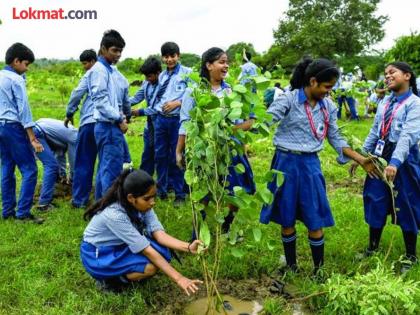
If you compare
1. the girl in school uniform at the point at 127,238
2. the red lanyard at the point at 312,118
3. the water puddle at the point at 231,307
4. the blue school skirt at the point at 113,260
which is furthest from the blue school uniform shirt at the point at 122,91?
the water puddle at the point at 231,307

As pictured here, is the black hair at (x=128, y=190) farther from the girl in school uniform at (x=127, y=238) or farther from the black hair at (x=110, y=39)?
the black hair at (x=110, y=39)

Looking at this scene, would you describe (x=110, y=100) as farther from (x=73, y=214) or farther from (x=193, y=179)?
(x=193, y=179)

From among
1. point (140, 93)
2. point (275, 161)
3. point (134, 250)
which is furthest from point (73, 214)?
point (275, 161)

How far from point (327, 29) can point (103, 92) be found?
127 ft

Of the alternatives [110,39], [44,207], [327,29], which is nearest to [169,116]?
[110,39]

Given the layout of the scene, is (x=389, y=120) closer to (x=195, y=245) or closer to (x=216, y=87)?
(x=216, y=87)

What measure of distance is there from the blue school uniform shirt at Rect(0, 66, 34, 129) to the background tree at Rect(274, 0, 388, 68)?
3650 cm

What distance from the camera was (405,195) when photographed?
3.82 metres

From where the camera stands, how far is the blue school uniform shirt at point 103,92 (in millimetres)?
4570

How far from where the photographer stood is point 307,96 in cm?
348

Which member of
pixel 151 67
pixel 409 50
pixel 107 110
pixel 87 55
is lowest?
pixel 107 110

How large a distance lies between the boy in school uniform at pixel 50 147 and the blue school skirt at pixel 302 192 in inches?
115

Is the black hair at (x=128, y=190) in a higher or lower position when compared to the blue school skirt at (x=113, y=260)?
higher

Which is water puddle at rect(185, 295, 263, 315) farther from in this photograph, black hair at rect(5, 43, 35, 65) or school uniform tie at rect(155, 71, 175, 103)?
black hair at rect(5, 43, 35, 65)
